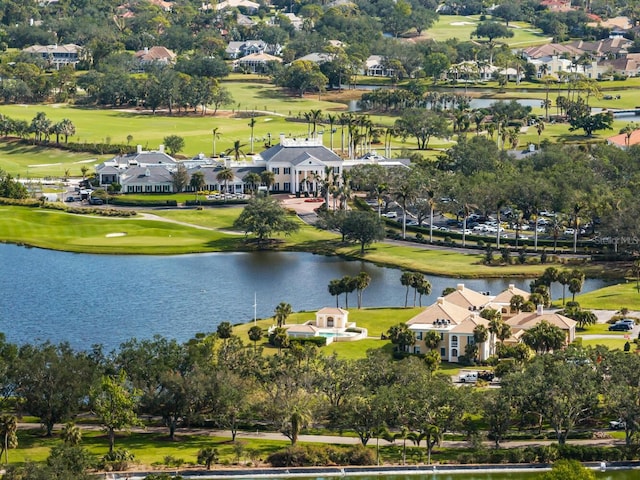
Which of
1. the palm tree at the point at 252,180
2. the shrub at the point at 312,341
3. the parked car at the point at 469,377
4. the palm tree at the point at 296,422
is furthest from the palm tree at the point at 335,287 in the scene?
the palm tree at the point at 252,180

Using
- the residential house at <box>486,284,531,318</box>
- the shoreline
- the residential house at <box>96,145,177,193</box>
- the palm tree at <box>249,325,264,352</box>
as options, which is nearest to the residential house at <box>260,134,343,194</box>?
the residential house at <box>96,145,177,193</box>

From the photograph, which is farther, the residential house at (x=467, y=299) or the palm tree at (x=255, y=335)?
the residential house at (x=467, y=299)

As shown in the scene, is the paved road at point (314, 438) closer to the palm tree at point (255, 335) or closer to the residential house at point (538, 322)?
the palm tree at point (255, 335)

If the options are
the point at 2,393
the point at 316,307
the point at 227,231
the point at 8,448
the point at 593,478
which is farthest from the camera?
the point at 227,231

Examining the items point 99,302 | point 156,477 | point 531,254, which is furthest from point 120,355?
point 531,254

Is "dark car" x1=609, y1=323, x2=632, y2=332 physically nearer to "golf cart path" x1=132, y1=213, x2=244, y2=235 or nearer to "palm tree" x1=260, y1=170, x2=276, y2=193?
"golf cart path" x1=132, y1=213, x2=244, y2=235

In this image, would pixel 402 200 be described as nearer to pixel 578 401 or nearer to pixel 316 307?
pixel 316 307
